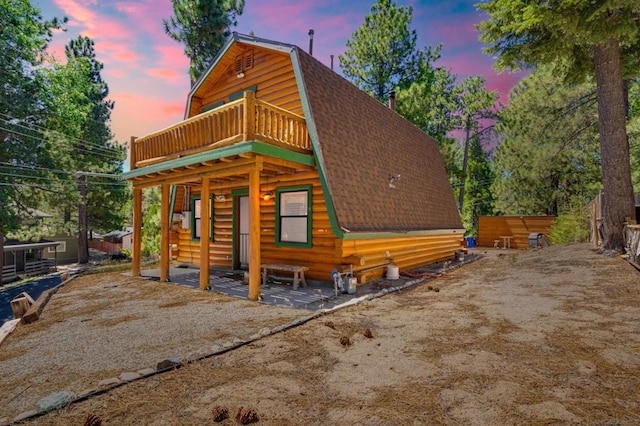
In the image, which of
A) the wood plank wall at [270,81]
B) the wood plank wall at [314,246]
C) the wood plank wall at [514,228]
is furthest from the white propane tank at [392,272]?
the wood plank wall at [514,228]

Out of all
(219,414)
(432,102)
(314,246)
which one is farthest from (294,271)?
(432,102)

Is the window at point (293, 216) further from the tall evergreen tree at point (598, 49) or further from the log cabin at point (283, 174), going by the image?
the tall evergreen tree at point (598, 49)

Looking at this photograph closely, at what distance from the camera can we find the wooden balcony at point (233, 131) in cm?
711

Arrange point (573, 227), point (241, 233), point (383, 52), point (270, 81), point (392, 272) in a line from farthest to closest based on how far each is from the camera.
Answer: point (383, 52) → point (573, 227) → point (241, 233) → point (270, 81) → point (392, 272)

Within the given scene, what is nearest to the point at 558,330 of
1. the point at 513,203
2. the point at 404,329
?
the point at 404,329

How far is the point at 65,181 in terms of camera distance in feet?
70.8

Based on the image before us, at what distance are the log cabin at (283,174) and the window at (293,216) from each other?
0.03m

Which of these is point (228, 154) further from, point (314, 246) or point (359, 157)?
point (359, 157)

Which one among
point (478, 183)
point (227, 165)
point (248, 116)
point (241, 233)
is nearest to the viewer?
point (248, 116)

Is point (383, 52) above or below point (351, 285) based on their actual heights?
above

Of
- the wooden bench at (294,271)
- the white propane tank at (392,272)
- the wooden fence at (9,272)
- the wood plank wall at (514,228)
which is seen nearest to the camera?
the wooden bench at (294,271)

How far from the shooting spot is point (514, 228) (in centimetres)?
2434

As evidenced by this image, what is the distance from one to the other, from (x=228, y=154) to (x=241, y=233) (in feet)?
15.7

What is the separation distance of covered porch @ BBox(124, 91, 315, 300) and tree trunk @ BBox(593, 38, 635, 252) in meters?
9.86
